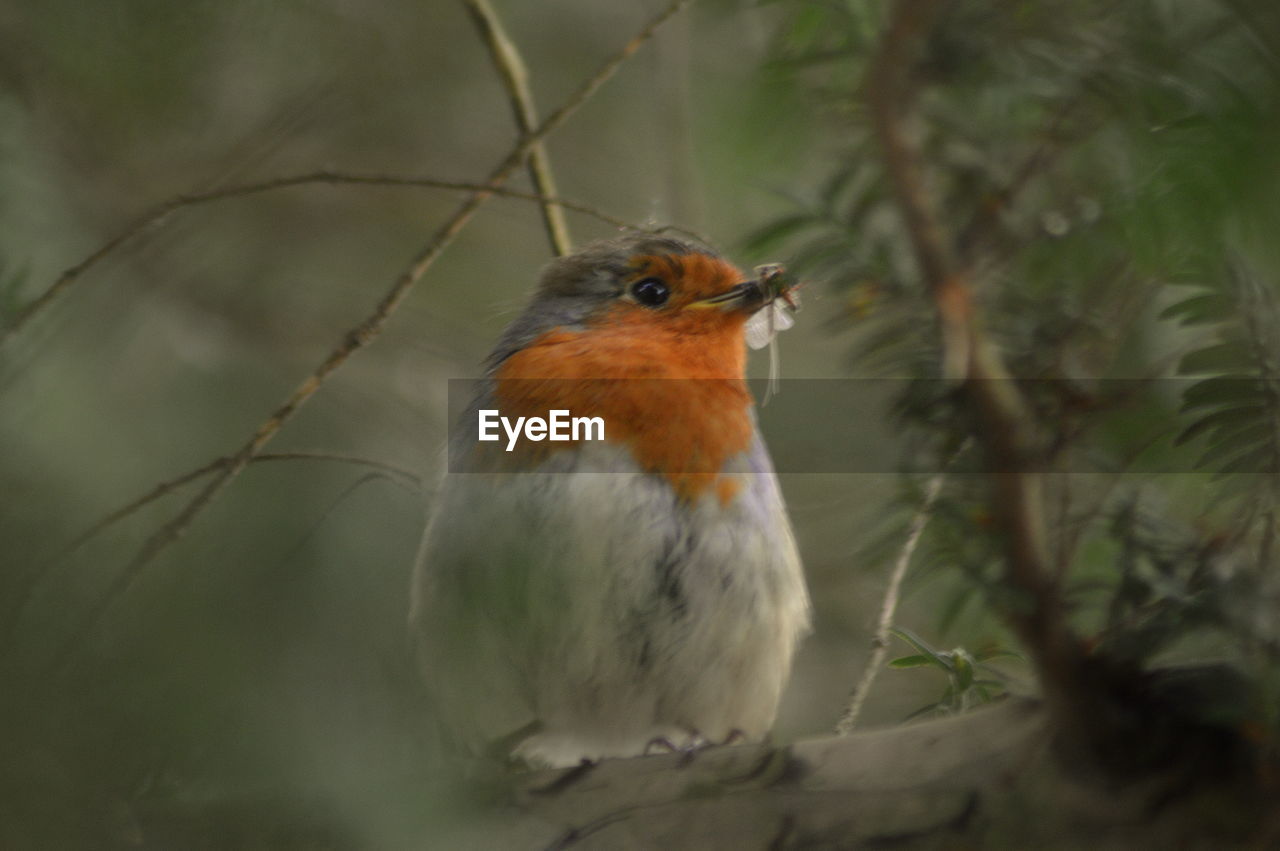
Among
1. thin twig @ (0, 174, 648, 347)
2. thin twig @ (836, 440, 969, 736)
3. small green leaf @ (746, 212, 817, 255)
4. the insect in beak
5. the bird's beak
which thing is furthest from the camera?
the bird's beak

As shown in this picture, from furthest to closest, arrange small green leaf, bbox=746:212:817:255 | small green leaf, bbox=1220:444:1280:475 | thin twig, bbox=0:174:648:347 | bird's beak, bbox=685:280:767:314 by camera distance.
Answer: bird's beak, bbox=685:280:767:314, small green leaf, bbox=746:212:817:255, thin twig, bbox=0:174:648:347, small green leaf, bbox=1220:444:1280:475

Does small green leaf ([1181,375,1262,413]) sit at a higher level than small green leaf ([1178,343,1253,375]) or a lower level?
lower

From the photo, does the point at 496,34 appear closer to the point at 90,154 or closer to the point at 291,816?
the point at 90,154

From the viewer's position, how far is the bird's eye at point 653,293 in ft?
9.34

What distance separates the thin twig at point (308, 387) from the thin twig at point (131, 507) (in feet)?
0.08

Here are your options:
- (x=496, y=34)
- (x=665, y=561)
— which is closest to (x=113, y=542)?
(x=665, y=561)

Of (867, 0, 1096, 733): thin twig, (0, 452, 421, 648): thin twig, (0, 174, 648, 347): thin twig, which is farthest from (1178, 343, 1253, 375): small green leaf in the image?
(0, 174, 648, 347): thin twig

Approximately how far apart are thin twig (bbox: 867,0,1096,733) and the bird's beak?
1.50 m

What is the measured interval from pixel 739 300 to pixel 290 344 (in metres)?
1.48

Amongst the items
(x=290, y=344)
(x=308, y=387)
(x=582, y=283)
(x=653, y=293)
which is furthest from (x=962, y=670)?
(x=290, y=344)

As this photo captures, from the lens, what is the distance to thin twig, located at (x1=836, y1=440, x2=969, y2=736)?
128 cm

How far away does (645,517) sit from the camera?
234 cm

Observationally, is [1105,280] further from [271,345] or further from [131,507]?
[271,345]
